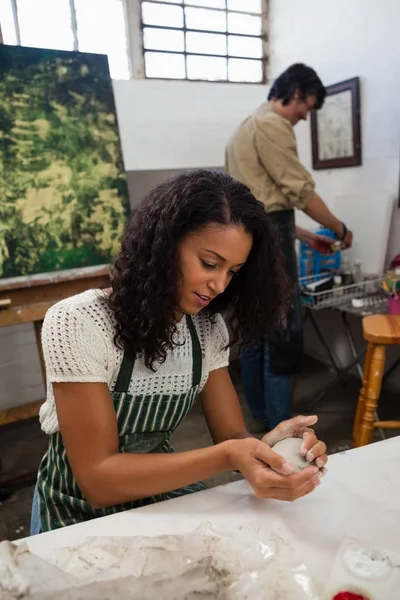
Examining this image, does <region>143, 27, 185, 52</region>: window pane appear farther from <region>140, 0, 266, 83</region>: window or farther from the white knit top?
the white knit top

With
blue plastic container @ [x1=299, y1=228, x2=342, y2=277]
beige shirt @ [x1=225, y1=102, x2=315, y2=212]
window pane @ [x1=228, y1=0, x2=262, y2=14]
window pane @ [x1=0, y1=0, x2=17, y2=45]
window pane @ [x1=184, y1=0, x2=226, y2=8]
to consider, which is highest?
window pane @ [x1=228, y1=0, x2=262, y2=14]

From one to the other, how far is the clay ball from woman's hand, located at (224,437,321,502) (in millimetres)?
18

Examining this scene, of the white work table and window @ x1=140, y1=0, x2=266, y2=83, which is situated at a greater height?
window @ x1=140, y1=0, x2=266, y2=83

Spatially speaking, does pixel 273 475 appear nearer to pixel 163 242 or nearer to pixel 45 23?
pixel 163 242

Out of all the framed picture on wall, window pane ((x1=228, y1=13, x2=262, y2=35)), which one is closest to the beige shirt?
the framed picture on wall

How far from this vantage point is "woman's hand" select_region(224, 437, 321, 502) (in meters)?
0.70

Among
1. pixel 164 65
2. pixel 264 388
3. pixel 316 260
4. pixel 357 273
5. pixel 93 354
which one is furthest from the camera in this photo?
pixel 164 65

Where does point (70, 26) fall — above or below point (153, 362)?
above

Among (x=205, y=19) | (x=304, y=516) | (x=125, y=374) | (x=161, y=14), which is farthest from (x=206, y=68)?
(x=304, y=516)

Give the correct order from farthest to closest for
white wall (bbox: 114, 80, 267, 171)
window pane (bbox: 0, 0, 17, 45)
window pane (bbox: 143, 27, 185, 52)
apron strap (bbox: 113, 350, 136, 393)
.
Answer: window pane (bbox: 143, 27, 185, 52), white wall (bbox: 114, 80, 267, 171), window pane (bbox: 0, 0, 17, 45), apron strap (bbox: 113, 350, 136, 393)

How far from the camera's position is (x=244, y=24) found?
9.77ft

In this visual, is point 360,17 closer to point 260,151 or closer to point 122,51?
point 260,151

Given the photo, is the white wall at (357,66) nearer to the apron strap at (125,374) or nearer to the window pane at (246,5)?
the window pane at (246,5)

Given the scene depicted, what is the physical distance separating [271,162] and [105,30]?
1383 millimetres
